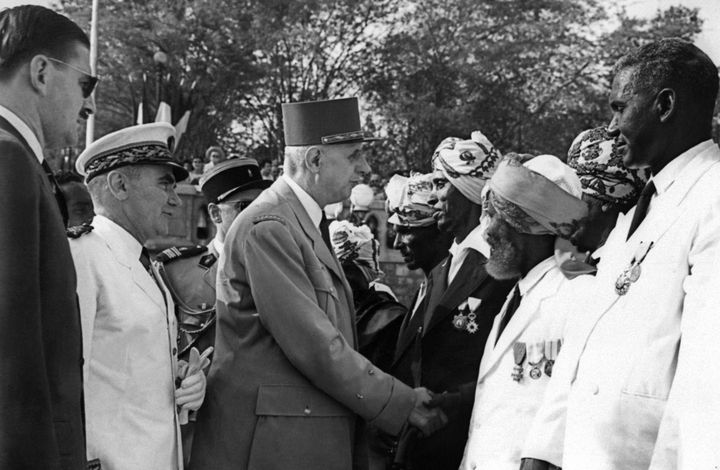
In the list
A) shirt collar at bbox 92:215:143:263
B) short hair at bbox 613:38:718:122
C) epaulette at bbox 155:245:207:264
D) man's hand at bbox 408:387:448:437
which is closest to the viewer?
short hair at bbox 613:38:718:122

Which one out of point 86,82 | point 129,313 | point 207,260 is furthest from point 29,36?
point 207,260

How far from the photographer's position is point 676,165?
251cm

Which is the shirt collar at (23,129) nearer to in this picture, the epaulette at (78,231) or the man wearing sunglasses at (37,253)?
the man wearing sunglasses at (37,253)

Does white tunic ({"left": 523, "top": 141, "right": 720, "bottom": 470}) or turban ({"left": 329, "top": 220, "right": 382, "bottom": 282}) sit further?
turban ({"left": 329, "top": 220, "right": 382, "bottom": 282})

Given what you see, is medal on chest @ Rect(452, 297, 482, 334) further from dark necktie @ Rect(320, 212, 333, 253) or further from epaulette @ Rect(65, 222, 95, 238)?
epaulette @ Rect(65, 222, 95, 238)

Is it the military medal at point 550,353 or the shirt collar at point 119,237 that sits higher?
the shirt collar at point 119,237

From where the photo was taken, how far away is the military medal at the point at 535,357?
125 inches

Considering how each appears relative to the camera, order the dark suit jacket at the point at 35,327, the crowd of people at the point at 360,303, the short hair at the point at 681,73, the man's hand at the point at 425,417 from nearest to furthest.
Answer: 1. the dark suit jacket at the point at 35,327
2. the crowd of people at the point at 360,303
3. the short hair at the point at 681,73
4. the man's hand at the point at 425,417

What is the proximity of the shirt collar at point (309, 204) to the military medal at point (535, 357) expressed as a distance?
1.18 meters

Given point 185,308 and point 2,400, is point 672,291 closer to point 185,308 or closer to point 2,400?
point 2,400

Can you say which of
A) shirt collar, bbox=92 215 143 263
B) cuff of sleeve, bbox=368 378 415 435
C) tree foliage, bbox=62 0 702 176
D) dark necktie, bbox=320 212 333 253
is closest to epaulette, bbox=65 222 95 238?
shirt collar, bbox=92 215 143 263

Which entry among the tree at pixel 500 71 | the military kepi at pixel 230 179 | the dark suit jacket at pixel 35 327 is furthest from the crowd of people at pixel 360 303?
the tree at pixel 500 71

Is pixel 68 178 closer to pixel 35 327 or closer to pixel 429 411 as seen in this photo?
pixel 429 411

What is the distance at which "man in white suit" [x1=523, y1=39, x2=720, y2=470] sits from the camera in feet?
6.63
